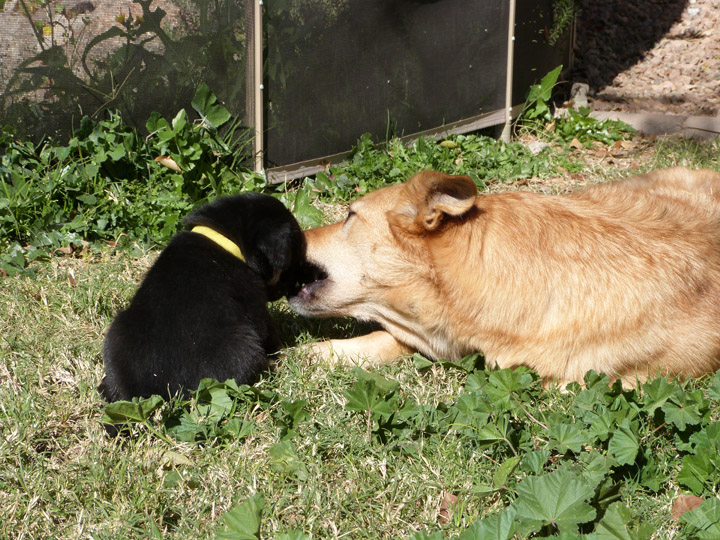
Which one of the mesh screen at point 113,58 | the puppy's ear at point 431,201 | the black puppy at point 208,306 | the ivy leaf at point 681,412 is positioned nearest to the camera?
the ivy leaf at point 681,412

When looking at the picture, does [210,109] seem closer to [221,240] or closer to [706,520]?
[221,240]

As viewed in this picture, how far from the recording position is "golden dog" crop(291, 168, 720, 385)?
3057 millimetres

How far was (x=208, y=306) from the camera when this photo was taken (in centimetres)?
314

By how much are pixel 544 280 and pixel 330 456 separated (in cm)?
113

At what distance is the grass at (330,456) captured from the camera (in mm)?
2453

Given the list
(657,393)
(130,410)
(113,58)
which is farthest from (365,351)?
(113,58)

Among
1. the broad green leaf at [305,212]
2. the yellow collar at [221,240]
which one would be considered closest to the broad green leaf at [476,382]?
the yellow collar at [221,240]

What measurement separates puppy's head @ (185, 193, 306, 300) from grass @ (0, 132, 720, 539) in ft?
1.58

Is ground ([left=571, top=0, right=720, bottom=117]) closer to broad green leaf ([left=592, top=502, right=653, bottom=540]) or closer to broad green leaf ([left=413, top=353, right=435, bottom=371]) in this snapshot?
broad green leaf ([left=413, top=353, right=435, bottom=371])

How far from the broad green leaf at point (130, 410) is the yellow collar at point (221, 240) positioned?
37.4 inches

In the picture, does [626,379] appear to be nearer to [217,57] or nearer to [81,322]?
[81,322]

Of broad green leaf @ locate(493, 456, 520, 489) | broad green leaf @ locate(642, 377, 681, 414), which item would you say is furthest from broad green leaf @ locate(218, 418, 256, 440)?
broad green leaf @ locate(642, 377, 681, 414)

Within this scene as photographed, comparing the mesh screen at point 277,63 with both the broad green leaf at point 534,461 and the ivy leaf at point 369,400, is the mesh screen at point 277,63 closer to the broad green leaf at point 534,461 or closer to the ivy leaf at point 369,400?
the ivy leaf at point 369,400

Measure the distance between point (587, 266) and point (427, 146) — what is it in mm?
3078
